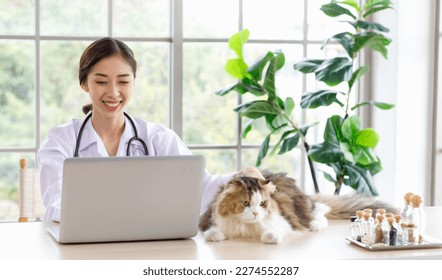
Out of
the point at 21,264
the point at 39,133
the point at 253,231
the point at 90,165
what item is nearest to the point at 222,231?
the point at 253,231

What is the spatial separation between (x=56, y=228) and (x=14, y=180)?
2.06 meters

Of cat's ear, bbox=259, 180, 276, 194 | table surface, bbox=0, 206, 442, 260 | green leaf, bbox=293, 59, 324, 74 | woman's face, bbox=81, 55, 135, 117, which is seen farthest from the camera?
green leaf, bbox=293, 59, 324, 74

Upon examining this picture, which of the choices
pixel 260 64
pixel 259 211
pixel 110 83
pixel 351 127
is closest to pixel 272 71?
pixel 260 64

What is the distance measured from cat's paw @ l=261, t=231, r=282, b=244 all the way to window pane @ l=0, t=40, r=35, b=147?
2459mm

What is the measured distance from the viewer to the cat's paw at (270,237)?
2385mm

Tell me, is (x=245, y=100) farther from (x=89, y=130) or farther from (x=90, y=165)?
(x=90, y=165)

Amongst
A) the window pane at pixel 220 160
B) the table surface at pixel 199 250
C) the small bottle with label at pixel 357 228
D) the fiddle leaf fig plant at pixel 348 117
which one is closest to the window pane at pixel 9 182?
the window pane at pixel 220 160

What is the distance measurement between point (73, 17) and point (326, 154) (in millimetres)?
1667

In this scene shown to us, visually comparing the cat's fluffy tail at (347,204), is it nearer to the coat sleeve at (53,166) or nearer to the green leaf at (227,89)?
the coat sleeve at (53,166)

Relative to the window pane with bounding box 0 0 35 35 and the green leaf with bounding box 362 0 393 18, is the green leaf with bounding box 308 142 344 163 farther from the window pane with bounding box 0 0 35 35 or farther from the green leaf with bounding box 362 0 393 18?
the window pane with bounding box 0 0 35 35

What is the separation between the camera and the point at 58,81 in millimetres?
4535

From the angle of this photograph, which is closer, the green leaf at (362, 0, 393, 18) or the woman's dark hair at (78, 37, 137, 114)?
the woman's dark hair at (78, 37, 137, 114)

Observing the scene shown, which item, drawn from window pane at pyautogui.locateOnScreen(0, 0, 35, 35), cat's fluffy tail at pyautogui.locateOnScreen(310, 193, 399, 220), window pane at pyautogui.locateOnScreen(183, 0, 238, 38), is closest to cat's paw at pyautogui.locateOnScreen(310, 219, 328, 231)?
cat's fluffy tail at pyautogui.locateOnScreen(310, 193, 399, 220)

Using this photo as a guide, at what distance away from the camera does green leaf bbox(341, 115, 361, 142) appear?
14.4ft
